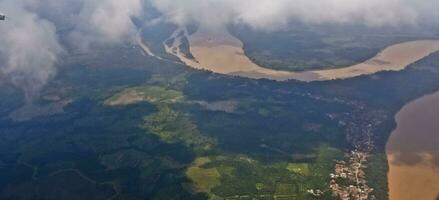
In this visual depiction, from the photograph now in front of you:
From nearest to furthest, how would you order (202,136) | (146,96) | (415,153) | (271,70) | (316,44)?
1. (415,153)
2. (202,136)
3. (146,96)
4. (271,70)
5. (316,44)

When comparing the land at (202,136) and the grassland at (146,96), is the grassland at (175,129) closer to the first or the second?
the land at (202,136)

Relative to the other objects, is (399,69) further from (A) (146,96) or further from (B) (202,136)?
(B) (202,136)

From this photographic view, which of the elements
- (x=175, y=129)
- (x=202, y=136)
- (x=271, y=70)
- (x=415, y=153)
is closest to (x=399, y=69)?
(x=271, y=70)

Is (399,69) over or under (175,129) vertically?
over

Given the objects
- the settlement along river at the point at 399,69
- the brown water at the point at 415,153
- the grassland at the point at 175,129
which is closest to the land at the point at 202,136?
the grassland at the point at 175,129

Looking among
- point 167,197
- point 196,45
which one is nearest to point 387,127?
point 167,197

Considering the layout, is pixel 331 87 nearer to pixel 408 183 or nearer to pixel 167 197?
pixel 408 183

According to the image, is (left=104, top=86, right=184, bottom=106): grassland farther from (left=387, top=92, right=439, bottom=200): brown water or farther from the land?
(left=387, top=92, right=439, bottom=200): brown water
